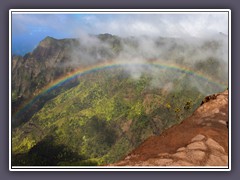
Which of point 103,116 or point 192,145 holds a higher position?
point 103,116

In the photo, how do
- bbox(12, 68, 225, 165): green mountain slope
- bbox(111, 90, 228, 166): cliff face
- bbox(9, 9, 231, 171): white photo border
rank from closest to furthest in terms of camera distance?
1. bbox(9, 9, 231, 171): white photo border
2. bbox(111, 90, 228, 166): cliff face
3. bbox(12, 68, 225, 165): green mountain slope

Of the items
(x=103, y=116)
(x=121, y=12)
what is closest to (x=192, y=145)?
(x=121, y=12)

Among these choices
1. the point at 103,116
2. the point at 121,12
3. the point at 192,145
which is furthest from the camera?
the point at 103,116

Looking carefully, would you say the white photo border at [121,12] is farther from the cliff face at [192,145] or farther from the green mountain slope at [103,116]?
the green mountain slope at [103,116]

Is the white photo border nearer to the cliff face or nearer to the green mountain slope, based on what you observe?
the cliff face

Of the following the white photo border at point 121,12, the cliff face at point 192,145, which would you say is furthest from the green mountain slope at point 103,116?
the cliff face at point 192,145

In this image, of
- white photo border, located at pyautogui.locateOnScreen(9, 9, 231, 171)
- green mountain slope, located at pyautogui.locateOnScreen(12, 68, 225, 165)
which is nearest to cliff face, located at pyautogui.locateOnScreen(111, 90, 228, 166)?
white photo border, located at pyautogui.locateOnScreen(9, 9, 231, 171)

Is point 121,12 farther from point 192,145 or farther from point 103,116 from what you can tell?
Result: point 103,116
